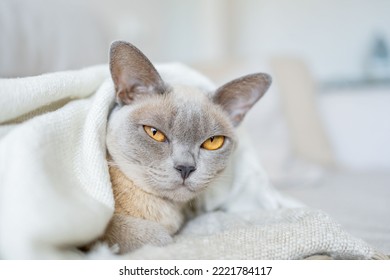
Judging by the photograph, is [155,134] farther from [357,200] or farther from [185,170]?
[357,200]

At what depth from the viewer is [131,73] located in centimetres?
92

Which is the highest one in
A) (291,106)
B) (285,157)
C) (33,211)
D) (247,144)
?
(33,211)

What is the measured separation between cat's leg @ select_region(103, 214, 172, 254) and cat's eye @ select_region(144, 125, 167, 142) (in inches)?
6.8

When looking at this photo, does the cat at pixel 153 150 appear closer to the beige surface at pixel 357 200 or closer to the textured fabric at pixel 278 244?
the textured fabric at pixel 278 244

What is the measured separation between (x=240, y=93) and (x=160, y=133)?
0.27m

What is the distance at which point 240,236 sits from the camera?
0.79m

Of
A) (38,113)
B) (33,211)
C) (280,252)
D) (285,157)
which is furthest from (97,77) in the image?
(285,157)

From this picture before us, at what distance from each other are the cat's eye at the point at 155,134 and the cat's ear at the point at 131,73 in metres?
0.11

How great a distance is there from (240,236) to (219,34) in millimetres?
2559

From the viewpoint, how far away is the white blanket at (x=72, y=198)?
66cm

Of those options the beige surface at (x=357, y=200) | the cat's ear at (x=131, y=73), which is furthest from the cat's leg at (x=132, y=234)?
the beige surface at (x=357, y=200)

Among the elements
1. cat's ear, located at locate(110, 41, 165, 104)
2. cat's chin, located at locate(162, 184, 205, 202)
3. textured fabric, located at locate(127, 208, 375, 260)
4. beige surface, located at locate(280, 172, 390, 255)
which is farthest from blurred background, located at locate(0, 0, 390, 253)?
cat's chin, located at locate(162, 184, 205, 202)

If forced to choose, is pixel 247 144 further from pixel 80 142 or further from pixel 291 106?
pixel 291 106

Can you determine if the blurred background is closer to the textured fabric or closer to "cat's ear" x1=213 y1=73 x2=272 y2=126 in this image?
the textured fabric
